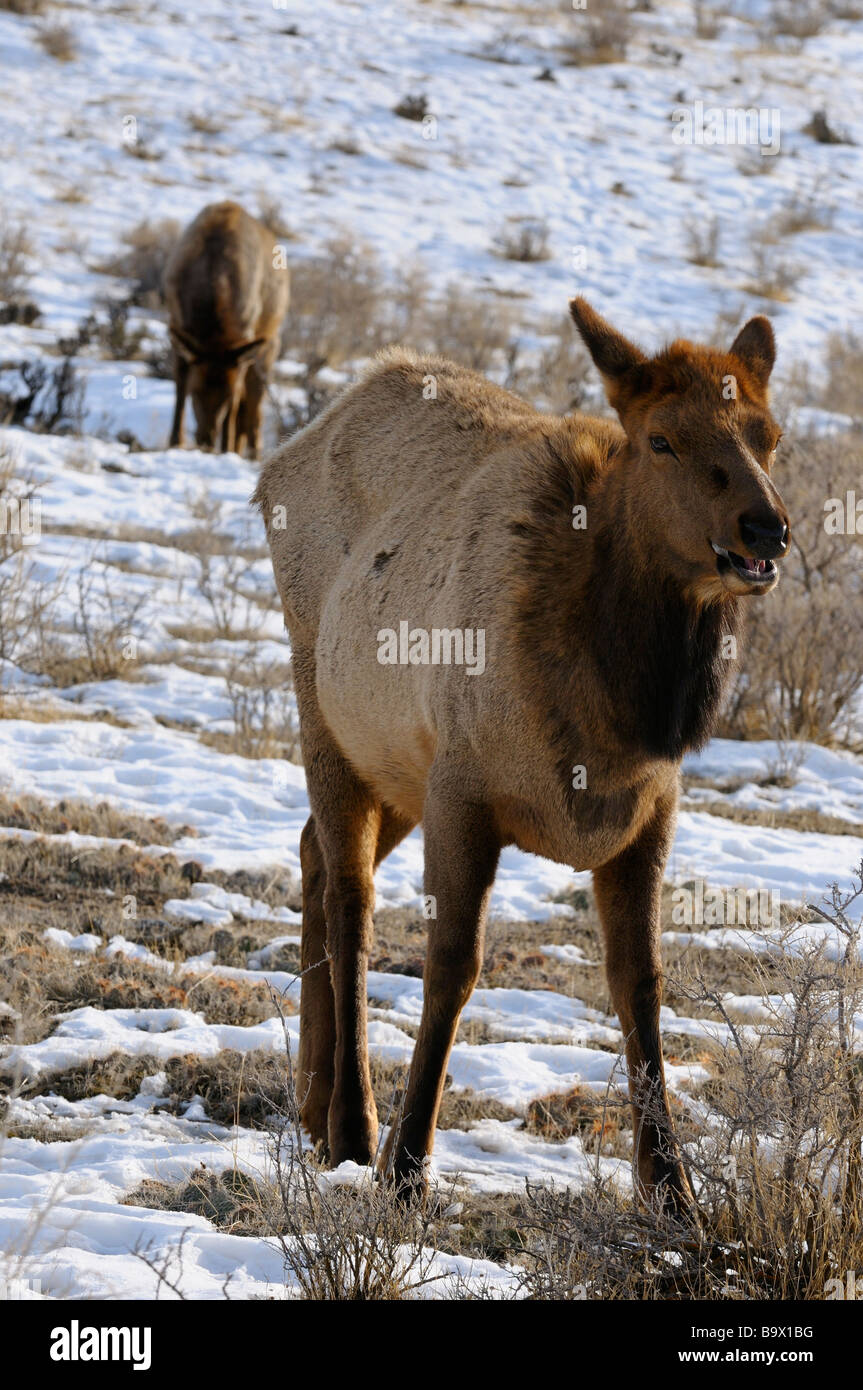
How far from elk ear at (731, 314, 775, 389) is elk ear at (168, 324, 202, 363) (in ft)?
38.6

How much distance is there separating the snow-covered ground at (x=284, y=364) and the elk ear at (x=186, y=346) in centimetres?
99

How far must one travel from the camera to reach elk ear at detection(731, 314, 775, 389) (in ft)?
13.8

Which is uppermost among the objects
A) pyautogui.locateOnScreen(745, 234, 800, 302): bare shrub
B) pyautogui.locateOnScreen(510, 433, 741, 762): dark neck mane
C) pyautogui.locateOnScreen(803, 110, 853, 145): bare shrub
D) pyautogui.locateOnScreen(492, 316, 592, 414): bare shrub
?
pyautogui.locateOnScreen(803, 110, 853, 145): bare shrub

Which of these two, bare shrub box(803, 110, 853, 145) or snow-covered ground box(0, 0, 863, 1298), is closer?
snow-covered ground box(0, 0, 863, 1298)

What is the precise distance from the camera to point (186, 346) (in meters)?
15.5

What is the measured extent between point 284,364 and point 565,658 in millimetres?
16385

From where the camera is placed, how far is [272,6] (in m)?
32.3

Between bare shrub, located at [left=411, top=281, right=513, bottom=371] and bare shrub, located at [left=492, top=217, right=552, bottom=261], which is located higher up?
bare shrub, located at [left=492, top=217, right=552, bottom=261]

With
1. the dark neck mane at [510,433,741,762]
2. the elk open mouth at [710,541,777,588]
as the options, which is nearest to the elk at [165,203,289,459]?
the dark neck mane at [510,433,741,762]

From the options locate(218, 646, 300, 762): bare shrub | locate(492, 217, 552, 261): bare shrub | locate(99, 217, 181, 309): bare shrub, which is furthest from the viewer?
locate(492, 217, 552, 261): bare shrub

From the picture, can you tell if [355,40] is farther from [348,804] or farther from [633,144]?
[348,804]

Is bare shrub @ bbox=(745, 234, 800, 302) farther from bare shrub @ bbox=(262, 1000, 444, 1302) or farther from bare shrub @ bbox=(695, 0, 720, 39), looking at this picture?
bare shrub @ bbox=(262, 1000, 444, 1302)

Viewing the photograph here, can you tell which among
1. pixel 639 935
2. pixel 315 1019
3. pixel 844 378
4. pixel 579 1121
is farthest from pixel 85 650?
pixel 844 378

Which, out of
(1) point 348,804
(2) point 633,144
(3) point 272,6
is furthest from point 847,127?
(1) point 348,804
